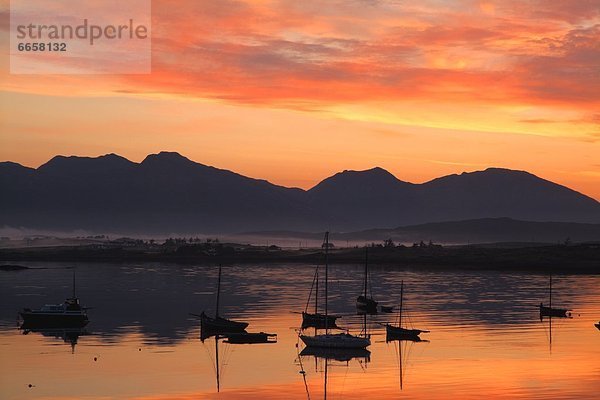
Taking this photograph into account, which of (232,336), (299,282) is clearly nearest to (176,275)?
(299,282)

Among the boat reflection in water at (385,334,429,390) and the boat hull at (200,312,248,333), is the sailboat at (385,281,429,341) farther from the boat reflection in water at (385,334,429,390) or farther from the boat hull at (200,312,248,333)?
the boat hull at (200,312,248,333)

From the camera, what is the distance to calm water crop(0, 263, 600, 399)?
5891 cm

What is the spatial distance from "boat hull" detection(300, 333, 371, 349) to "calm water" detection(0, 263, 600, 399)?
1358 millimetres

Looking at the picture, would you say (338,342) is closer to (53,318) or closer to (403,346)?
(403,346)

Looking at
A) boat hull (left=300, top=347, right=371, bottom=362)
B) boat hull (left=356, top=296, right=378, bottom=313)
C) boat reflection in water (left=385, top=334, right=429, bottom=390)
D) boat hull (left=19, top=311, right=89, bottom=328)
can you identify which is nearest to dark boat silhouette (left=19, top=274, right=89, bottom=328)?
boat hull (left=19, top=311, right=89, bottom=328)

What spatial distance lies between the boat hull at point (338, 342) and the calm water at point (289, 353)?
136 centimetres

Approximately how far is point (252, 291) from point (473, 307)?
1422 inches

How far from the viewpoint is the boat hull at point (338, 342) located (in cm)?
7462

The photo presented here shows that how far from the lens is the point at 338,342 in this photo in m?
75.0

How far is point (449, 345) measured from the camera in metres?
76.9

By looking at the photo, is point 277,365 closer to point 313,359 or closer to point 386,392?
point 313,359

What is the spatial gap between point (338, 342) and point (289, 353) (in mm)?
3867

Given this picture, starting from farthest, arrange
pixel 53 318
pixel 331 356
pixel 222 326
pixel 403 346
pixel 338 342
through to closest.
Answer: pixel 53 318 < pixel 222 326 < pixel 403 346 < pixel 338 342 < pixel 331 356

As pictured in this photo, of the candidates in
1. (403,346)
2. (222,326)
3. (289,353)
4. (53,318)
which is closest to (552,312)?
(403,346)
